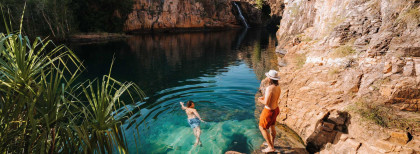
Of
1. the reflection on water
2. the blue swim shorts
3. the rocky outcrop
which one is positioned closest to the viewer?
the reflection on water

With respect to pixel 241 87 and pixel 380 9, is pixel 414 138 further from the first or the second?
pixel 241 87

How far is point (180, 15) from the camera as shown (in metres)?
69.2

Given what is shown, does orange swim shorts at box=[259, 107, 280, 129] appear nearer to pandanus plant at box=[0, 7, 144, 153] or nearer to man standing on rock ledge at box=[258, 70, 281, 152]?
man standing on rock ledge at box=[258, 70, 281, 152]

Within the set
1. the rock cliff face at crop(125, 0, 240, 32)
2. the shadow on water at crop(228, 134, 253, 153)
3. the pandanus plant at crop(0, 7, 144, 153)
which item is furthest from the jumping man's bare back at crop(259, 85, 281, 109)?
the rock cliff face at crop(125, 0, 240, 32)

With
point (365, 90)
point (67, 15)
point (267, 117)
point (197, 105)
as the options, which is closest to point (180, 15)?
point (67, 15)

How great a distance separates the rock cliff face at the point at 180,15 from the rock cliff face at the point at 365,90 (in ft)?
196

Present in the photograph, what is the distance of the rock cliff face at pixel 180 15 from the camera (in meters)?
62.6

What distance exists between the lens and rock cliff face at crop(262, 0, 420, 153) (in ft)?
15.0

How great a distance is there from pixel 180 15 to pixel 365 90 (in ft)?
223

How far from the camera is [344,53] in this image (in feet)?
29.5

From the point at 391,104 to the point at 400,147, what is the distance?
153 centimetres

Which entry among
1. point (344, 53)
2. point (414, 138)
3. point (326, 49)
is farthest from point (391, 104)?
point (326, 49)

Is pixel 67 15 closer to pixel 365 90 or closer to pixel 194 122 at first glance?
pixel 194 122

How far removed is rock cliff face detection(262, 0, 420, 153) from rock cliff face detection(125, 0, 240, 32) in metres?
59.8
